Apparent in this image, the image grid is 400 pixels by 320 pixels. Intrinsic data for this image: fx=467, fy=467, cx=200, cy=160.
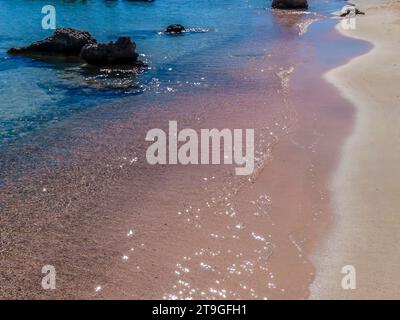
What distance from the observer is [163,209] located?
31.4ft

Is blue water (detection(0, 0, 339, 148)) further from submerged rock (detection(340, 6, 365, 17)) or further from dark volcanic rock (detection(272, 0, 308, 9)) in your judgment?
submerged rock (detection(340, 6, 365, 17))

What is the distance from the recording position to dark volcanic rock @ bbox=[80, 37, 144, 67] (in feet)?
68.6

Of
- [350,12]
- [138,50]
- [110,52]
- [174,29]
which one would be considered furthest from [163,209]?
[350,12]

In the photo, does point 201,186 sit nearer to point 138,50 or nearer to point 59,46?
point 59,46

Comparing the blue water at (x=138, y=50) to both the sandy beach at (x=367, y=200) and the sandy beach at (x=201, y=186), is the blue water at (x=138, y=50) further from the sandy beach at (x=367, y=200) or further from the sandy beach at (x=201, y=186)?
the sandy beach at (x=367, y=200)

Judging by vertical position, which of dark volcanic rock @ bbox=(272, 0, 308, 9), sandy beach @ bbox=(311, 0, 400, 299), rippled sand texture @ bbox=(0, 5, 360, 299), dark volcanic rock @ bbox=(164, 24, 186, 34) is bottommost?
rippled sand texture @ bbox=(0, 5, 360, 299)

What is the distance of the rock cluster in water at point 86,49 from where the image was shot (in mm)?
20953

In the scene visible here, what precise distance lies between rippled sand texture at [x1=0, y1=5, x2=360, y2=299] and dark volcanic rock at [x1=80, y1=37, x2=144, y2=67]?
640 centimetres

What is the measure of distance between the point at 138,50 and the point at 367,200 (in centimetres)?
1745

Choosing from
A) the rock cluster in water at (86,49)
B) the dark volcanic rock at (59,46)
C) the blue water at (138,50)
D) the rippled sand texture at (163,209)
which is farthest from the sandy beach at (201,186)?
the dark volcanic rock at (59,46)

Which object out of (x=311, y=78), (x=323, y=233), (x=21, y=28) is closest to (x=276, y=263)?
(x=323, y=233)

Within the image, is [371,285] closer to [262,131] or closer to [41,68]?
[262,131]

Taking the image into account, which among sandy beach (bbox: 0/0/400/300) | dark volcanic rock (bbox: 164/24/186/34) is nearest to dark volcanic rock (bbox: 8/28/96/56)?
sandy beach (bbox: 0/0/400/300)
